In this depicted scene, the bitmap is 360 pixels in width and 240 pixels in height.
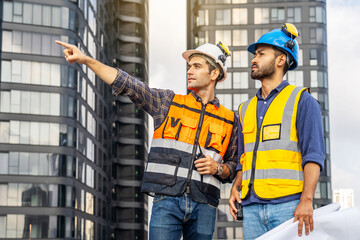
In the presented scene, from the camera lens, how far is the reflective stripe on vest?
5.39m

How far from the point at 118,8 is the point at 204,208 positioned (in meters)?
99.2

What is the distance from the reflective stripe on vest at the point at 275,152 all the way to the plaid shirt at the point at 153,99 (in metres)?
0.76

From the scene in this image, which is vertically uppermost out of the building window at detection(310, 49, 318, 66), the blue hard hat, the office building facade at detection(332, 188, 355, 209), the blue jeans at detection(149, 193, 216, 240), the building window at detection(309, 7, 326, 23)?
the building window at detection(309, 7, 326, 23)

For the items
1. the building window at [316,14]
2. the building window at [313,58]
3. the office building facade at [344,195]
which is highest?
the building window at [316,14]

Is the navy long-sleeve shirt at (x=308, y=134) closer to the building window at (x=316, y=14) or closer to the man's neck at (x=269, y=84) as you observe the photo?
the man's neck at (x=269, y=84)

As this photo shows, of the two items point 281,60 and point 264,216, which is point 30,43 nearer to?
point 281,60

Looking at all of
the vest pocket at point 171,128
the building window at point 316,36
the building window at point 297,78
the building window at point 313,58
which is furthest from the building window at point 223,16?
the vest pocket at point 171,128

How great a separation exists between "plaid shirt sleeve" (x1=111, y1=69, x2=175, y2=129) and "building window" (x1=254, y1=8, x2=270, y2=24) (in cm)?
8619

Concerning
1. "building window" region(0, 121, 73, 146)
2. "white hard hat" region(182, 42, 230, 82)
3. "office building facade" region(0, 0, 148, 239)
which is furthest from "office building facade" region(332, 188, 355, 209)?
"white hard hat" region(182, 42, 230, 82)

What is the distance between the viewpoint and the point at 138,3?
105 meters

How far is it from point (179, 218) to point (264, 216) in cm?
89

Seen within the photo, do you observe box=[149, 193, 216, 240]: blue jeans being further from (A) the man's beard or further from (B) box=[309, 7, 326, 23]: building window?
(B) box=[309, 7, 326, 23]: building window

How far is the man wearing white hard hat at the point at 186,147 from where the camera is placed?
6.00m

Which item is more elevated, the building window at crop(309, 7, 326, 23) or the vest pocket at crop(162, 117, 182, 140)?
the building window at crop(309, 7, 326, 23)
